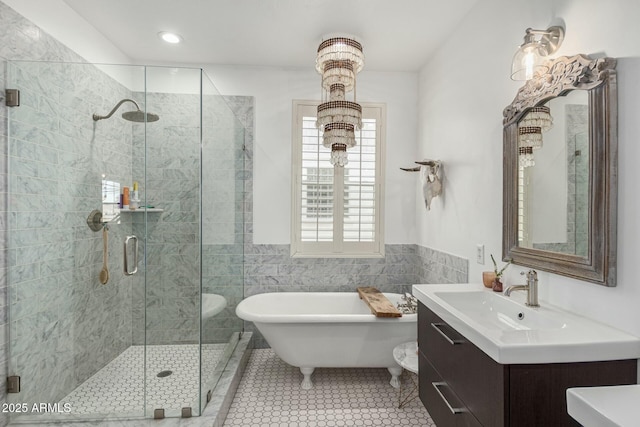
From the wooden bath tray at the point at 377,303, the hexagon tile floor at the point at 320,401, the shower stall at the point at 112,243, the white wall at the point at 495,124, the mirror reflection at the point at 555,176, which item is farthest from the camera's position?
the wooden bath tray at the point at 377,303

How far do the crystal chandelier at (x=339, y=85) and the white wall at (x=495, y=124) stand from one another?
762mm

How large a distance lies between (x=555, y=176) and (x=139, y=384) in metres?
2.57

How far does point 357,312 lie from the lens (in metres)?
3.10

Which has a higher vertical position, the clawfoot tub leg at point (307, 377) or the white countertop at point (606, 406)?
the white countertop at point (606, 406)

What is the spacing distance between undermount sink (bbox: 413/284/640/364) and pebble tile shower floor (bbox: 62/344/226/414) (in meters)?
1.51

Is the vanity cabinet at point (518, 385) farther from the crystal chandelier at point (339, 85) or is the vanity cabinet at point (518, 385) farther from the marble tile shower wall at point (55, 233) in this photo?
the marble tile shower wall at point (55, 233)

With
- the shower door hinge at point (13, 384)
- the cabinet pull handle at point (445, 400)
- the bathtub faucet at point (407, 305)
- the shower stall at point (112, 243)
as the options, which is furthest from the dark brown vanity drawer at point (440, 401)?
the shower door hinge at point (13, 384)

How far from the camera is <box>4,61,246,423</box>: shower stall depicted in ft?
6.42

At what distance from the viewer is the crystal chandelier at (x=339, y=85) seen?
7.83 ft

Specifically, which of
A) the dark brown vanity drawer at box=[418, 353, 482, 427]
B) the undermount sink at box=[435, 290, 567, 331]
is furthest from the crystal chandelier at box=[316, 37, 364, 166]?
the dark brown vanity drawer at box=[418, 353, 482, 427]

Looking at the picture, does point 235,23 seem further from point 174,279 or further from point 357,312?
point 357,312

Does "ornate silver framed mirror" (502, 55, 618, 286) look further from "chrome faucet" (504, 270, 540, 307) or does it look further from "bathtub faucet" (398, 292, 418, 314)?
"bathtub faucet" (398, 292, 418, 314)

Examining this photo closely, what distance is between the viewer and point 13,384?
1.89 m

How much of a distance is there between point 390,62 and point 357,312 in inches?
92.8
